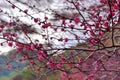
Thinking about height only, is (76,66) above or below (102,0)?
below

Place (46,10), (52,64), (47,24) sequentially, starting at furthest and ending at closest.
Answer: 1. (46,10)
2. (47,24)
3. (52,64)

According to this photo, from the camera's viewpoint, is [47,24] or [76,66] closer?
[76,66]

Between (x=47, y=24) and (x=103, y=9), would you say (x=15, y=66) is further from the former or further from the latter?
(x=47, y=24)

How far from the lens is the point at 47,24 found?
12.5 ft

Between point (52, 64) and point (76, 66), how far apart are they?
1.00ft

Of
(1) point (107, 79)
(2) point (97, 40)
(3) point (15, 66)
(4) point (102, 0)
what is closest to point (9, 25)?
(3) point (15, 66)

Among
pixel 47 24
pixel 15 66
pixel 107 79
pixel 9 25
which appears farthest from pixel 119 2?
pixel 107 79

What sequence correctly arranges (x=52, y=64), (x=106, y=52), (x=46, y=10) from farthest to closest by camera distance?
(x=46, y=10) → (x=106, y=52) → (x=52, y=64)

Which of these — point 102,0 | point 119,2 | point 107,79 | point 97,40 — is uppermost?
point 102,0

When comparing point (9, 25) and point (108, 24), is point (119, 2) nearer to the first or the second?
point (108, 24)

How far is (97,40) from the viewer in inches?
122

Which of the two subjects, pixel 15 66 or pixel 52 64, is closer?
pixel 52 64

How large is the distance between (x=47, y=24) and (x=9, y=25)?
5.08 feet

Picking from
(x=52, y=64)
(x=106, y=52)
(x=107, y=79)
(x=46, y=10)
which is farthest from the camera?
(x=107, y=79)
